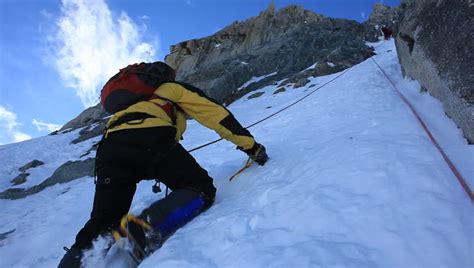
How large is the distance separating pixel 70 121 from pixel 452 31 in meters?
43.2

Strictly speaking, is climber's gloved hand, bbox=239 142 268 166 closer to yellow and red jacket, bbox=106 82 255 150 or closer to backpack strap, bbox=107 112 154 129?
yellow and red jacket, bbox=106 82 255 150

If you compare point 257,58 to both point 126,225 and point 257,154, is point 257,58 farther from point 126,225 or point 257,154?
point 126,225

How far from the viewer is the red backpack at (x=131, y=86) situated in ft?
12.8

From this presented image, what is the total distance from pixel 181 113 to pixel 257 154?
1.21 m

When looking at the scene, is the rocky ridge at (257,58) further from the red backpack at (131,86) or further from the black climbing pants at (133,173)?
the black climbing pants at (133,173)

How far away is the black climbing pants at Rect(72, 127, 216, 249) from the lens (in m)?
3.33

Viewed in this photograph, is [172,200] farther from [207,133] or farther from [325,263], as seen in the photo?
[207,133]

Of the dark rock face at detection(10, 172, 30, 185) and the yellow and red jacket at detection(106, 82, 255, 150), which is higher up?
the dark rock face at detection(10, 172, 30, 185)

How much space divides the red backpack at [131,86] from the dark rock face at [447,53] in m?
3.37

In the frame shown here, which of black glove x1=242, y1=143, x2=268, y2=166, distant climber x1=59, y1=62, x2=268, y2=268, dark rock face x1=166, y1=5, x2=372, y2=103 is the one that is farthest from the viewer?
dark rock face x1=166, y1=5, x2=372, y2=103

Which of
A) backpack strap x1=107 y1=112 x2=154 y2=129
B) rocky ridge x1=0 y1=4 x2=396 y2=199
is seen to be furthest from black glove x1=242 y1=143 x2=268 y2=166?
rocky ridge x1=0 y1=4 x2=396 y2=199

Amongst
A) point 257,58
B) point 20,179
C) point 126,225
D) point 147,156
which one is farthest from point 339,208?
point 257,58

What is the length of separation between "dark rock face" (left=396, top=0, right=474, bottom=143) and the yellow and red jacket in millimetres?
2523

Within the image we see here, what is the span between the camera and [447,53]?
4.77 metres
